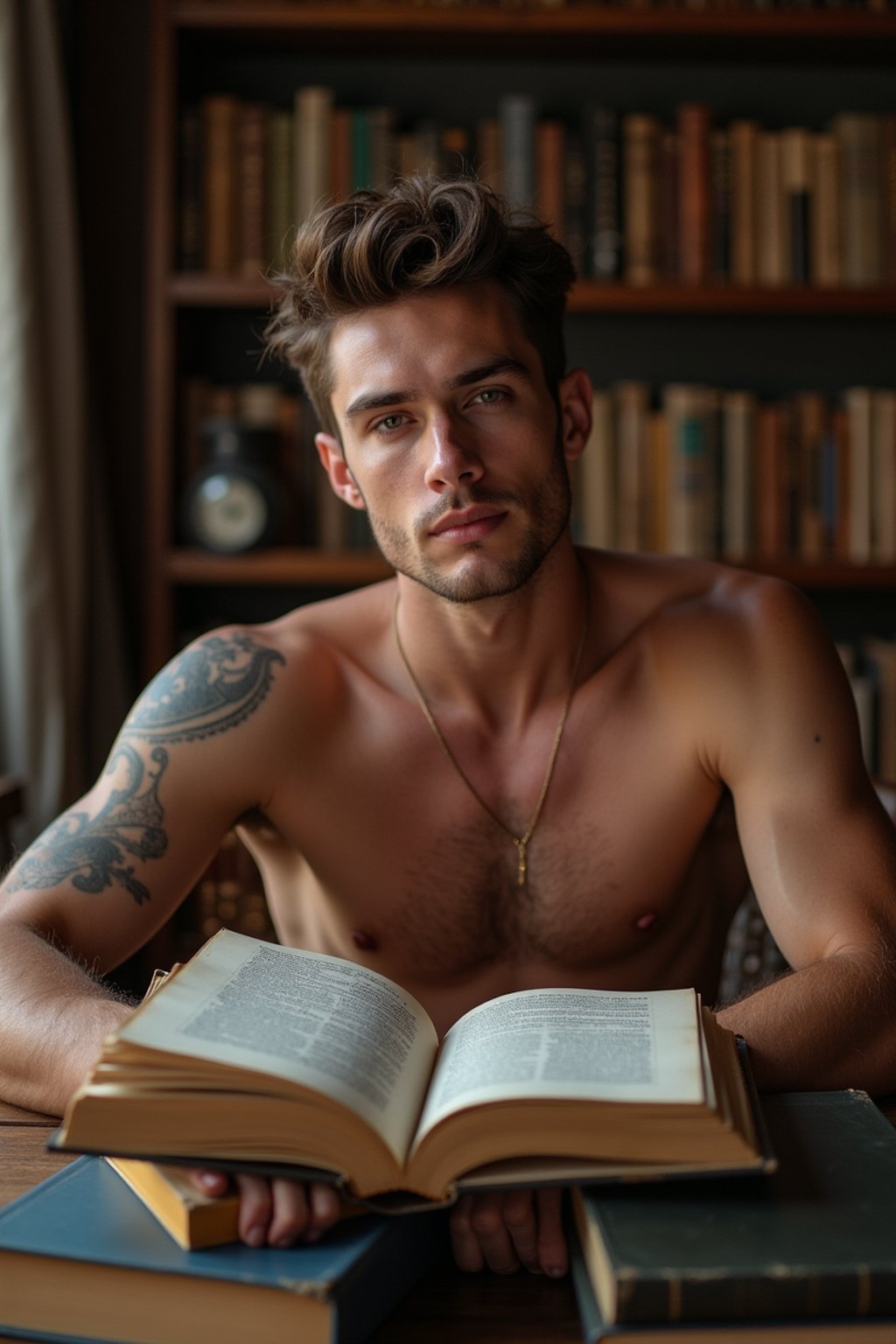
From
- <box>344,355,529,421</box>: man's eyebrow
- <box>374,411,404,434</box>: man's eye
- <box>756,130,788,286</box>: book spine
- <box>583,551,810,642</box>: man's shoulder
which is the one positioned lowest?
<box>583,551,810,642</box>: man's shoulder

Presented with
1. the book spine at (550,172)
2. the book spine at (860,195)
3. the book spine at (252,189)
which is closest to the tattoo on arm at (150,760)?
the book spine at (252,189)

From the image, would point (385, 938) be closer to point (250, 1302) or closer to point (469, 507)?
point (469, 507)

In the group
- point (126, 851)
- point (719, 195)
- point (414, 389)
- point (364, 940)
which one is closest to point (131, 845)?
point (126, 851)

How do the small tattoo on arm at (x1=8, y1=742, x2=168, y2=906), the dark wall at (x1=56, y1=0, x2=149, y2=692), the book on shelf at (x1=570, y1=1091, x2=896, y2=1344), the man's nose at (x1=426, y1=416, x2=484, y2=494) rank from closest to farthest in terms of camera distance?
the book on shelf at (x1=570, y1=1091, x2=896, y2=1344)
the small tattoo on arm at (x1=8, y1=742, x2=168, y2=906)
the man's nose at (x1=426, y1=416, x2=484, y2=494)
the dark wall at (x1=56, y1=0, x2=149, y2=692)

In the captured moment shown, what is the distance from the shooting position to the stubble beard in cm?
132

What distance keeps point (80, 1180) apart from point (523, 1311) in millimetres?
251

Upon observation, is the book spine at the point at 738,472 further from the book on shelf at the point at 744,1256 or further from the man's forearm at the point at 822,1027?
the book on shelf at the point at 744,1256

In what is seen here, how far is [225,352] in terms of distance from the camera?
105 inches

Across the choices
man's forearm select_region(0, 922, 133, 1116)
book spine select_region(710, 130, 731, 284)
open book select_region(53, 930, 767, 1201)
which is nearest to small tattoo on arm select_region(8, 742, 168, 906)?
man's forearm select_region(0, 922, 133, 1116)

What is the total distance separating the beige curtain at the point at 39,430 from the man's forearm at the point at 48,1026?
124 cm

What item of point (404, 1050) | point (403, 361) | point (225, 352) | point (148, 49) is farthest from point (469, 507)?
point (148, 49)

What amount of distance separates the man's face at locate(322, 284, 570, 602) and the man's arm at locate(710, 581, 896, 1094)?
0.85 feet

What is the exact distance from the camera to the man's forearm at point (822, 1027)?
0.91m

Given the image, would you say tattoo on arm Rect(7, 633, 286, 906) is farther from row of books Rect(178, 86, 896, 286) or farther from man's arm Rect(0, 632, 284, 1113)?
row of books Rect(178, 86, 896, 286)
